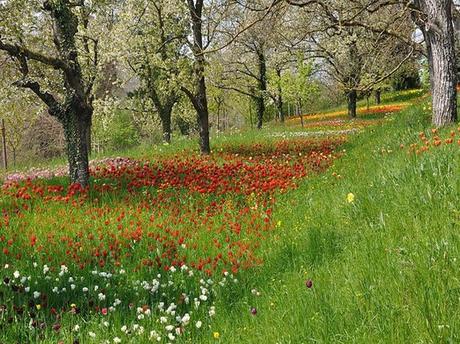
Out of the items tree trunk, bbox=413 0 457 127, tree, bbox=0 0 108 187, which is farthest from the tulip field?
tree trunk, bbox=413 0 457 127

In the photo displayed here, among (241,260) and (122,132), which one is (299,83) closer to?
(241,260)

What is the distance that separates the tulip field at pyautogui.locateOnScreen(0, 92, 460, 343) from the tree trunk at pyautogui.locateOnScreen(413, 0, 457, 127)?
46.8 inches

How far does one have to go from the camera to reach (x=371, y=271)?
3.66 m

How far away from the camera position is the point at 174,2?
1591cm

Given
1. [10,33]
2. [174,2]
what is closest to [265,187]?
[10,33]

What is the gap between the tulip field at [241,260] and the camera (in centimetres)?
325

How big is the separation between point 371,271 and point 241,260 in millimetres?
2913

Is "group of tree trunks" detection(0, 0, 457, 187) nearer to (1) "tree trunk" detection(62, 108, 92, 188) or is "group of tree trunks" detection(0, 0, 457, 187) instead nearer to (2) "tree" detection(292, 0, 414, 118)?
(1) "tree trunk" detection(62, 108, 92, 188)

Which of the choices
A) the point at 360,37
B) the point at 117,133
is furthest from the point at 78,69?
the point at 117,133

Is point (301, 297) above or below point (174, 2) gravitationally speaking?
below

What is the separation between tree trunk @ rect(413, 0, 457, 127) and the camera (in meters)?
9.58

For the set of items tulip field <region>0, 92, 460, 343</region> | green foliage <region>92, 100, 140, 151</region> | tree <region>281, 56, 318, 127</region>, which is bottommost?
tulip field <region>0, 92, 460, 343</region>

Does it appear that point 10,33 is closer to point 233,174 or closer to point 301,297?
point 233,174

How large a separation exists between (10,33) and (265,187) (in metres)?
6.54
